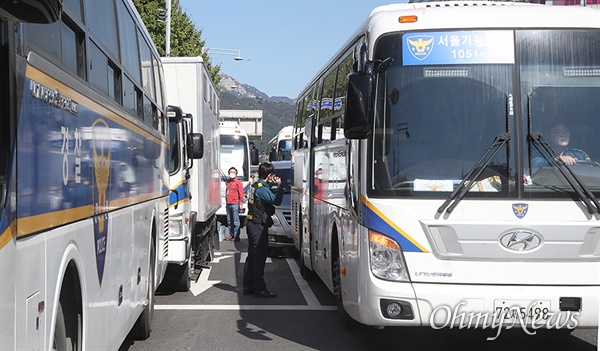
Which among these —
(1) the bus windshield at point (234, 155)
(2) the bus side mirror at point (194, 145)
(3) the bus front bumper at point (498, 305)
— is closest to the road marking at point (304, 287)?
(2) the bus side mirror at point (194, 145)

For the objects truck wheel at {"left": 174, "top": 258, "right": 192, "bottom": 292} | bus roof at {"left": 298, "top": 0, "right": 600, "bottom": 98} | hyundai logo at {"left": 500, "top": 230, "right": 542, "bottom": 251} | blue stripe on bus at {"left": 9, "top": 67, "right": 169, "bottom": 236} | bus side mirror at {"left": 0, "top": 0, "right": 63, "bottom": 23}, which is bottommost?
truck wheel at {"left": 174, "top": 258, "right": 192, "bottom": 292}

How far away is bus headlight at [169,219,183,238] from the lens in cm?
1180

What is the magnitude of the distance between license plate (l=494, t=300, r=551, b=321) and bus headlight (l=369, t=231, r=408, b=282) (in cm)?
86

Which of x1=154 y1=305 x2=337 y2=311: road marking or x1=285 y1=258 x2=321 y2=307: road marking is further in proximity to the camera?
x1=285 y1=258 x2=321 y2=307: road marking

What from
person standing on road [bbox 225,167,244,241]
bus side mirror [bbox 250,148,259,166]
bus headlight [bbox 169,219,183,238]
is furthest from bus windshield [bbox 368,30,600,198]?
bus side mirror [bbox 250,148,259,166]

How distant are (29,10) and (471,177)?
16.5ft

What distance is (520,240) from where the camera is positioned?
7109 mm

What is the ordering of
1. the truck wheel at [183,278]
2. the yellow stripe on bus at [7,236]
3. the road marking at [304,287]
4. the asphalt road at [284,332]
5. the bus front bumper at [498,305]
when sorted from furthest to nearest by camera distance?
the truck wheel at [183,278] → the road marking at [304,287] → the asphalt road at [284,332] → the bus front bumper at [498,305] → the yellow stripe on bus at [7,236]

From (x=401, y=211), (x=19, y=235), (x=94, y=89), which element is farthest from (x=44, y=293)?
(x=401, y=211)

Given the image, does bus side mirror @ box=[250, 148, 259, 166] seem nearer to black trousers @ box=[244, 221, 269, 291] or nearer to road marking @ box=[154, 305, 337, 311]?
black trousers @ box=[244, 221, 269, 291]

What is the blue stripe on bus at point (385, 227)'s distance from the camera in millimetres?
A: 7152

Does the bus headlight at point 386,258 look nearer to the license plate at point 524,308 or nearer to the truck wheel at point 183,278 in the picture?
the license plate at point 524,308

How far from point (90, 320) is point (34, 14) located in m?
2.63

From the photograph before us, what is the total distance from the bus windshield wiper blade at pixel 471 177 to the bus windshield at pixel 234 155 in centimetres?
2397
